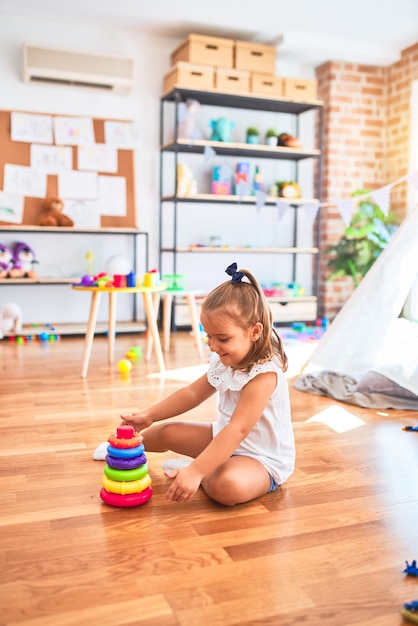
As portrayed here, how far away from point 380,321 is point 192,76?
2.65m

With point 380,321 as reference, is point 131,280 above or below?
above

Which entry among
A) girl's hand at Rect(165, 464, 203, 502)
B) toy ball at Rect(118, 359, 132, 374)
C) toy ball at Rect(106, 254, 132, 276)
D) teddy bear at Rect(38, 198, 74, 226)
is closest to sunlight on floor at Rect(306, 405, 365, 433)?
girl's hand at Rect(165, 464, 203, 502)

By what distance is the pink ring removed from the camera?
158 centimetres

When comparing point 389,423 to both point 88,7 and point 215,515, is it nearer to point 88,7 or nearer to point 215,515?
point 215,515

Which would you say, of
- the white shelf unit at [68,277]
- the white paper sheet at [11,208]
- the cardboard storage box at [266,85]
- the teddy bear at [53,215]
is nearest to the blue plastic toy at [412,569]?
the white shelf unit at [68,277]

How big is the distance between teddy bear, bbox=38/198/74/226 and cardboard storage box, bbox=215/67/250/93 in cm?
147

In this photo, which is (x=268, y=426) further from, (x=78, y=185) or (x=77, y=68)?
(x=77, y=68)

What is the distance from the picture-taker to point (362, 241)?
4961 millimetres

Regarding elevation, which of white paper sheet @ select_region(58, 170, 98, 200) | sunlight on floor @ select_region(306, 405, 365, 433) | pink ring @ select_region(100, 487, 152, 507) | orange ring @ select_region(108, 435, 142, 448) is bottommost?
sunlight on floor @ select_region(306, 405, 365, 433)

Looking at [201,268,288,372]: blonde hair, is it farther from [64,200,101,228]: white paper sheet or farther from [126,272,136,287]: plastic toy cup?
[64,200,101,228]: white paper sheet

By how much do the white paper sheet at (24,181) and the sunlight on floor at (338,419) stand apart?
118 inches

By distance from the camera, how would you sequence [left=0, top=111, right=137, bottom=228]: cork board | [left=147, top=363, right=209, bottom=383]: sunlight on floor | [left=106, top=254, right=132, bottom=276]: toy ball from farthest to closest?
[left=0, top=111, right=137, bottom=228]: cork board → [left=106, top=254, right=132, bottom=276]: toy ball → [left=147, top=363, right=209, bottom=383]: sunlight on floor

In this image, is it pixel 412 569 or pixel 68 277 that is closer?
pixel 412 569

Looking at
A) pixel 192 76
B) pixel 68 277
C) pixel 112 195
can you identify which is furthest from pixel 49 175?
pixel 192 76
